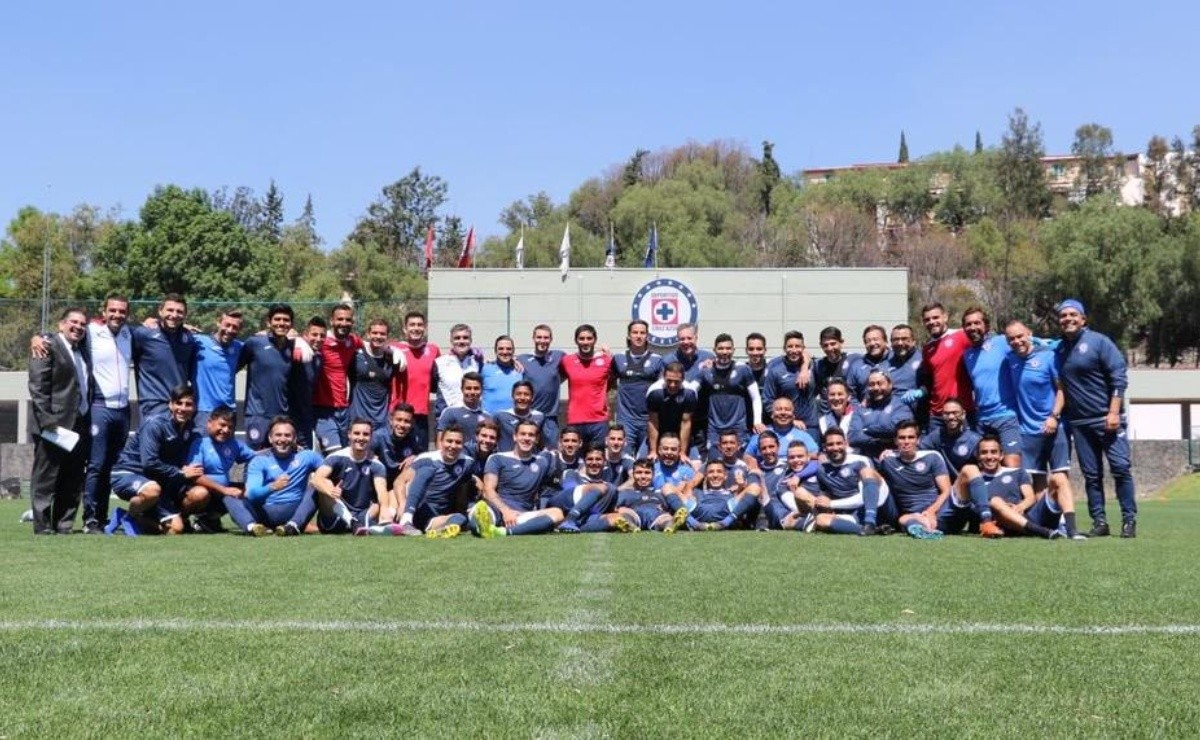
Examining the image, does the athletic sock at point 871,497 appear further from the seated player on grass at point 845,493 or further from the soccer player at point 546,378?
the soccer player at point 546,378

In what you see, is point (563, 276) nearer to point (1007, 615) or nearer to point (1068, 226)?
point (1007, 615)

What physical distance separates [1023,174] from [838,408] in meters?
58.7

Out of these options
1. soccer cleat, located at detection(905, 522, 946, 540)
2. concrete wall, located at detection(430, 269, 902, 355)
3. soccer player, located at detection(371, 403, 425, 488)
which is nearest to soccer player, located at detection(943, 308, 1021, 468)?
soccer cleat, located at detection(905, 522, 946, 540)

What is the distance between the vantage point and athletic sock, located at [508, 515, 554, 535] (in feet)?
33.6

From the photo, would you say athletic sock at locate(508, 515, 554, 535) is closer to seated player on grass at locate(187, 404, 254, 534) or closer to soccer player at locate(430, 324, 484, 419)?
soccer player at locate(430, 324, 484, 419)

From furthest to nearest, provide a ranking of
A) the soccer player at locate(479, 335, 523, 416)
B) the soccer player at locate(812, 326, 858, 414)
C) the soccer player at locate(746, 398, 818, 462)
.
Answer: the soccer player at locate(479, 335, 523, 416), the soccer player at locate(812, 326, 858, 414), the soccer player at locate(746, 398, 818, 462)

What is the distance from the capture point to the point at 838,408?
11336mm

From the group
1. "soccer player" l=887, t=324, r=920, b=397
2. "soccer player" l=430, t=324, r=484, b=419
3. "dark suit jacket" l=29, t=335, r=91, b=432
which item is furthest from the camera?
"soccer player" l=430, t=324, r=484, b=419

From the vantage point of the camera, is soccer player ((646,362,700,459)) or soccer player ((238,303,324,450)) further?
soccer player ((646,362,700,459))

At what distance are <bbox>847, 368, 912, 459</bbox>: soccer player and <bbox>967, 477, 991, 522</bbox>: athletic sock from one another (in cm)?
88

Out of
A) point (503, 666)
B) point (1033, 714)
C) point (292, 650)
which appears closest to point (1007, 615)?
point (1033, 714)

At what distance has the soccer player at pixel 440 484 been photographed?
10422mm

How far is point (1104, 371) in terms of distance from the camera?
10.2 m

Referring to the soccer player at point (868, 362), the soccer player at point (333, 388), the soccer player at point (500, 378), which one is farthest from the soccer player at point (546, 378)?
the soccer player at point (868, 362)
